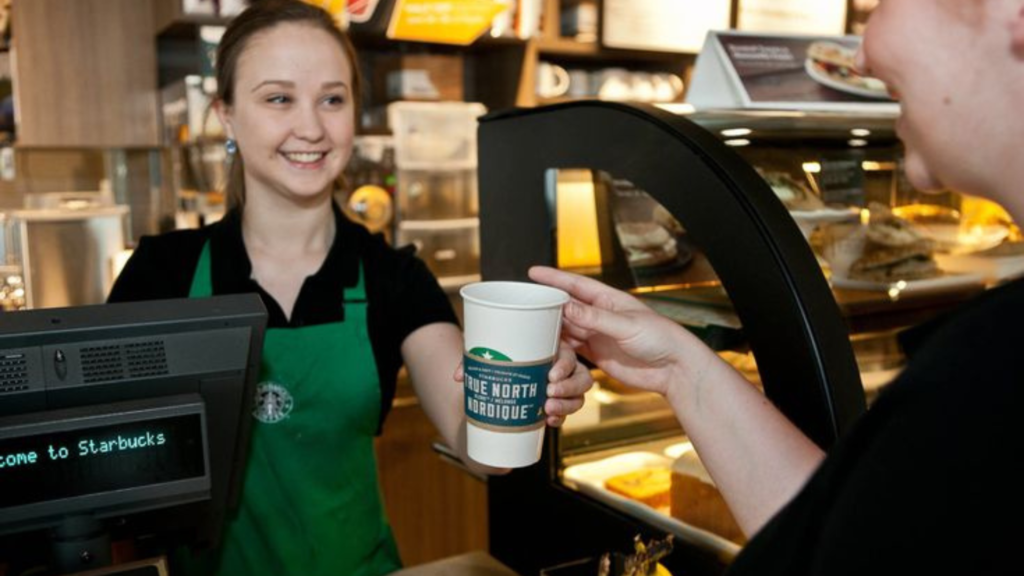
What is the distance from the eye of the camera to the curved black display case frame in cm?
99

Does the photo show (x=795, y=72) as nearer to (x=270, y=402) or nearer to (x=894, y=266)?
(x=894, y=266)

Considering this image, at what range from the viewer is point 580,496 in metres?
1.42

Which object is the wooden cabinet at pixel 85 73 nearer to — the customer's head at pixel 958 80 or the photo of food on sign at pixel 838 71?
the photo of food on sign at pixel 838 71

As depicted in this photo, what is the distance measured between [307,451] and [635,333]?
26.3 inches

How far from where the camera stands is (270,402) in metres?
1.39

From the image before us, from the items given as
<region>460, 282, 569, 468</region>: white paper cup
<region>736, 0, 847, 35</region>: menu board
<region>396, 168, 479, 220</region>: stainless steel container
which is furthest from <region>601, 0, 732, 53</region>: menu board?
<region>460, 282, 569, 468</region>: white paper cup

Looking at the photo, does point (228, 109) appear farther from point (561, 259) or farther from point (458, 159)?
point (458, 159)

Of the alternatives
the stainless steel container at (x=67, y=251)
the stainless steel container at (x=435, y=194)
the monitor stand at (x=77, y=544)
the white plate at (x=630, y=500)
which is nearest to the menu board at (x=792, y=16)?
the stainless steel container at (x=435, y=194)

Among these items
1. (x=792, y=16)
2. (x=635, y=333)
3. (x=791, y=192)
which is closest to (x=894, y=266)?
(x=791, y=192)

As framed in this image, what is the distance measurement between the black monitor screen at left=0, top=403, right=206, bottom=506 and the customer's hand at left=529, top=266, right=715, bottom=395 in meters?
0.42

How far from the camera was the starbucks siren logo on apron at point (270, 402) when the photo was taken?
4.55ft

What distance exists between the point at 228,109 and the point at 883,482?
1.27m

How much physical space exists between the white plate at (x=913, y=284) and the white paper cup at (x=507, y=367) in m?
0.80

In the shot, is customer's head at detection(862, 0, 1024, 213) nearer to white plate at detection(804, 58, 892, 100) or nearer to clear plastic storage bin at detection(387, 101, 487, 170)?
white plate at detection(804, 58, 892, 100)
